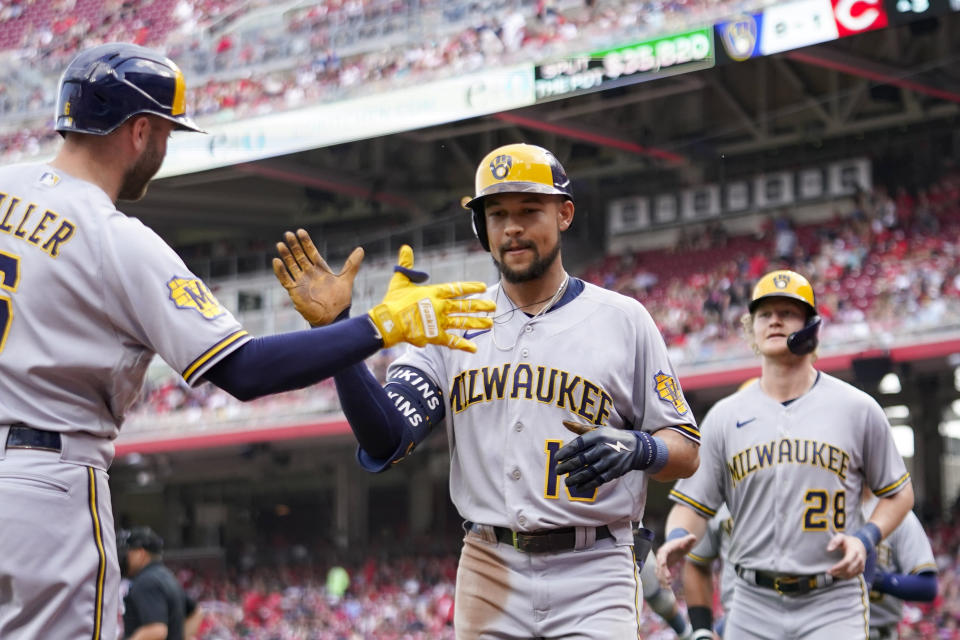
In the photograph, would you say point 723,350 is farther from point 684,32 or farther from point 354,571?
point 354,571

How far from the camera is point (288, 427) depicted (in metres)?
23.9

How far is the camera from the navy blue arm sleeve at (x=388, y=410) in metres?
3.99

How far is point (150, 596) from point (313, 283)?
4.43 metres

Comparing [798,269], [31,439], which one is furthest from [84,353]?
[798,269]

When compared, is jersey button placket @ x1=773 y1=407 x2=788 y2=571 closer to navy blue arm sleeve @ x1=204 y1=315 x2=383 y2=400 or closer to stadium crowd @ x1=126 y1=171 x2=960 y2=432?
navy blue arm sleeve @ x1=204 y1=315 x2=383 y2=400

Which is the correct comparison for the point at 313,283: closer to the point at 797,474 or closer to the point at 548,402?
the point at 548,402

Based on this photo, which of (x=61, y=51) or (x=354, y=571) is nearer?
(x=354, y=571)

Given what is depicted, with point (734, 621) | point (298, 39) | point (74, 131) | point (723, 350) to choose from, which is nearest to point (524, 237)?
point (74, 131)

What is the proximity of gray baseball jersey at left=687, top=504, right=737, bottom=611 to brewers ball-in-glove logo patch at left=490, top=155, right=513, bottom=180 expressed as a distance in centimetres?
285

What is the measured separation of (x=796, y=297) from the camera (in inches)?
245

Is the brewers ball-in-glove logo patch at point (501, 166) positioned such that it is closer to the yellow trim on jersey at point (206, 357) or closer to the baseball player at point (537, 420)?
the baseball player at point (537, 420)

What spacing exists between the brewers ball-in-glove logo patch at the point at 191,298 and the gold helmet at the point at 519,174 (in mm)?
1265

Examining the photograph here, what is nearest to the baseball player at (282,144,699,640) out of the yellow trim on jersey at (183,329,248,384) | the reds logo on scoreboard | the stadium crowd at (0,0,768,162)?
the yellow trim on jersey at (183,329,248,384)

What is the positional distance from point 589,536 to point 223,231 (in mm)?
28379
